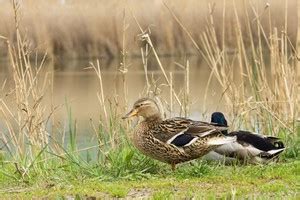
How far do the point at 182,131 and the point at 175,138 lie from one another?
0.09m

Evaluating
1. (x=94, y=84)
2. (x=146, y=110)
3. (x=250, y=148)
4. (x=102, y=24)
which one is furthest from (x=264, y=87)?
(x=102, y=24)

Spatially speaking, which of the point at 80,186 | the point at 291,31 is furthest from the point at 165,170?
the point at 291,31

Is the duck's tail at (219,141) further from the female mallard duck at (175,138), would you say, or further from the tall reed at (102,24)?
the tall reed at (102,24)

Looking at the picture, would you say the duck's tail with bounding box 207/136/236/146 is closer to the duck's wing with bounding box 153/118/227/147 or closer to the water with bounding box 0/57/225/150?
the duck's wing with bounding box 153/118/227/147

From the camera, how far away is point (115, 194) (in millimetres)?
5059

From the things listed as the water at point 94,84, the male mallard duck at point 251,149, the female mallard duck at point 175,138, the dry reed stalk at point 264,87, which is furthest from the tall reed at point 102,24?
the female mallard duck at point 175,138

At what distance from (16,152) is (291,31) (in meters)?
9.40

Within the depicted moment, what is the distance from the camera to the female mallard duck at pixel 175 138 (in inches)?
220

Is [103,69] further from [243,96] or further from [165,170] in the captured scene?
[165,170]

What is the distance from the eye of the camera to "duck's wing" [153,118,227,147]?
5.60 m

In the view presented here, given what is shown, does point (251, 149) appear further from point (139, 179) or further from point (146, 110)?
→ point (139, 179)

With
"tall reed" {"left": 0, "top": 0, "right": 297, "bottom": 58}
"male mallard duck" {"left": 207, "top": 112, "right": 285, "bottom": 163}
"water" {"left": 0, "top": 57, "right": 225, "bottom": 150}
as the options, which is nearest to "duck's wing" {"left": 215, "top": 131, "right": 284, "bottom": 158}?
"male mallard duck" {"left": 207, "top": 112, "right": 285, "bottom": 163}

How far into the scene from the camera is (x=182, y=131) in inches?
223

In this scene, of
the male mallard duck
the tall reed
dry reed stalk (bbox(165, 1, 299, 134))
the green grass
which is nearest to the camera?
the green grass
